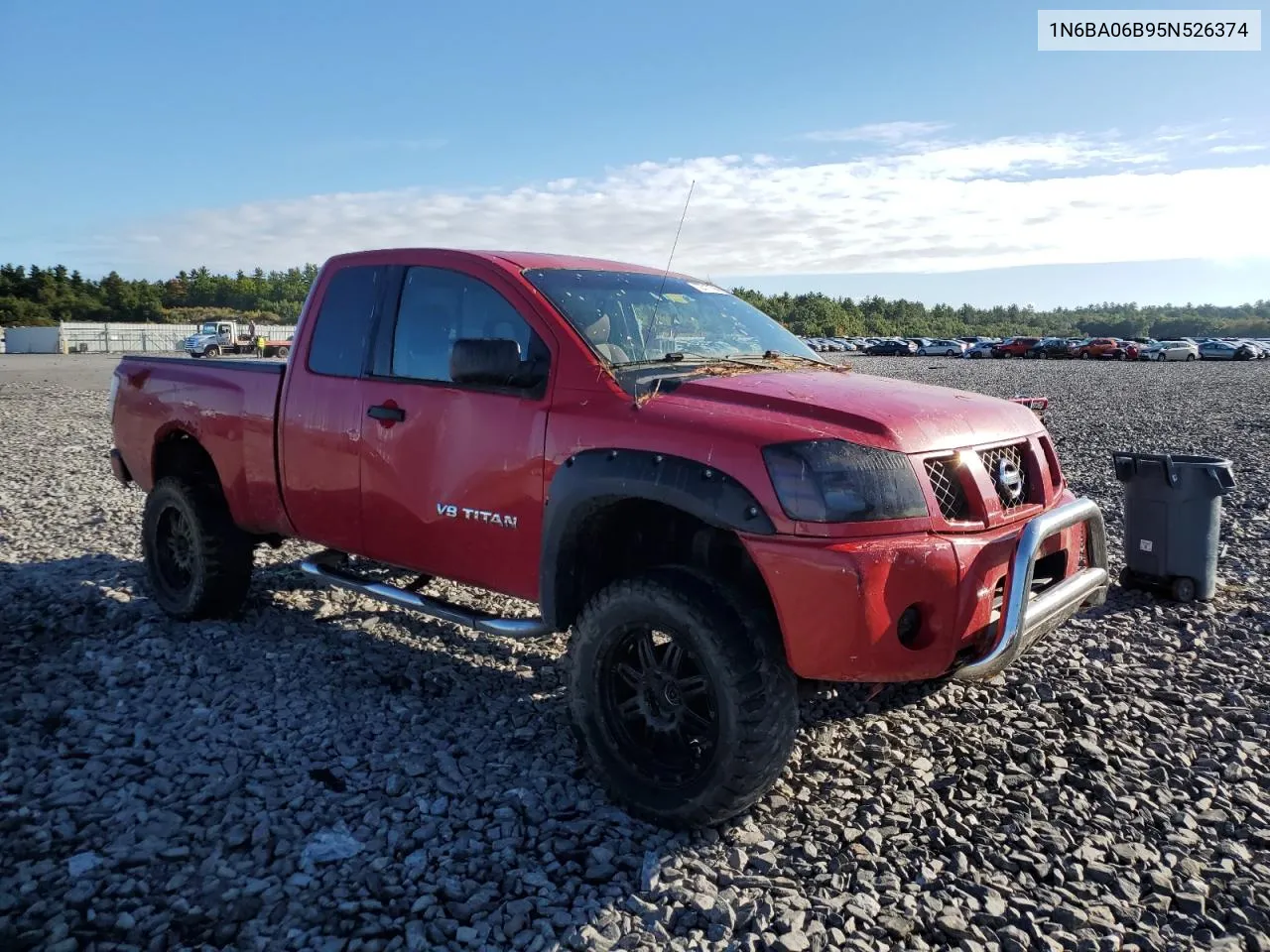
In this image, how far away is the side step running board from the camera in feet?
12.4

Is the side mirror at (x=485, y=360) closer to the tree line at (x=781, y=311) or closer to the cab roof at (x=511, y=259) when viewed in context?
the cab roof at (x=511, y=259)

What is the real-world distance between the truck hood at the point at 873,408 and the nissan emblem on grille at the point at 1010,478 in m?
0.10

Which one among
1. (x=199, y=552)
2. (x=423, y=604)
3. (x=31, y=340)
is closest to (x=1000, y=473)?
(x=423, y=604)

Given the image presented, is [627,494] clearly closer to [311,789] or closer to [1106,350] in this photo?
[311,789]

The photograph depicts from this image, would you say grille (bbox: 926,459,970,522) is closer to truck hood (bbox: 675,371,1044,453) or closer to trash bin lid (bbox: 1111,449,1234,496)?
truck hood (bbox: 675,371,1044,453)

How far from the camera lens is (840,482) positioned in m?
3.01

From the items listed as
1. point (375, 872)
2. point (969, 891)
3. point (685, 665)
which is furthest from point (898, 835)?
point (375, 872)

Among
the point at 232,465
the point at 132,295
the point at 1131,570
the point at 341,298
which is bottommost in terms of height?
the point at 1131,570

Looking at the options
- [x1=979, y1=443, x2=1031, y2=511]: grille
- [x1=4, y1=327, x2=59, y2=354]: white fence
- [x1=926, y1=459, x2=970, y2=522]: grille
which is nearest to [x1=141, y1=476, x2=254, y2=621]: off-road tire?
[x1=926, y1=459, x2=970, y2=522]: grille

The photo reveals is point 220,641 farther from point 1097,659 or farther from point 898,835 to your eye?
point 1097,659

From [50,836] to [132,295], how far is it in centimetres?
12101

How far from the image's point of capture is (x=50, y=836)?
3.21 metres

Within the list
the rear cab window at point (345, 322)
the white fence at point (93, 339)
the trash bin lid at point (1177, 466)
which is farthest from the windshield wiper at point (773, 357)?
the white fence at point (93, 339)

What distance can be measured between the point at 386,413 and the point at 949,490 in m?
2.46
